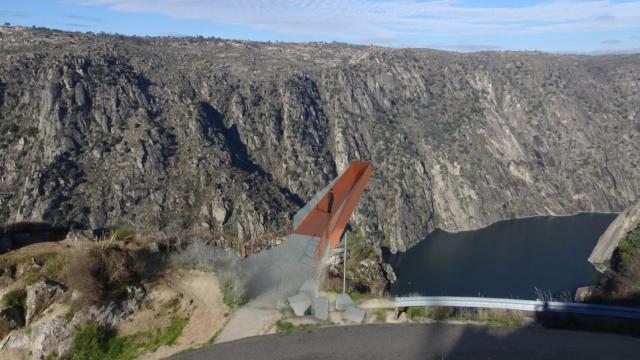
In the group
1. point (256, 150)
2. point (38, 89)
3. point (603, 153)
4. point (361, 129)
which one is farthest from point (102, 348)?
point (603, 153)

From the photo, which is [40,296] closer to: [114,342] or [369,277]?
[114,342]

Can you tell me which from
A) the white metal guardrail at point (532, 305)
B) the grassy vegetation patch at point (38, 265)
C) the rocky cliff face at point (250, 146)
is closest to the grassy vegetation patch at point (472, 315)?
the white metal guardrail at point (532, 305)

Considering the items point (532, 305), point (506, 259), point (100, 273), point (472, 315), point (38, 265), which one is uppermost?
point (532, 305)

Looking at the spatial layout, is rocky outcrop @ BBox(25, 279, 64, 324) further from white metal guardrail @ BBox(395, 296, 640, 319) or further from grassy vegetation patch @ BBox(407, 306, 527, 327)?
grassy vegetation patch @ BBox(407, 306, 527, 327)

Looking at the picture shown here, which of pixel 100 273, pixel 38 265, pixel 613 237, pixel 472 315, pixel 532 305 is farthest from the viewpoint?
pixel 613 237

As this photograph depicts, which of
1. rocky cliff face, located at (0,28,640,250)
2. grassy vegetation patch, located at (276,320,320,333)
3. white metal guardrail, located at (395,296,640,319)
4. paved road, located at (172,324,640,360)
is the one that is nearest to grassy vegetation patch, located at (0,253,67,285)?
paved road, located at (172,324,640,360)

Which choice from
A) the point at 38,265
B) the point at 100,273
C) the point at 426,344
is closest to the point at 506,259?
the point at 426,344

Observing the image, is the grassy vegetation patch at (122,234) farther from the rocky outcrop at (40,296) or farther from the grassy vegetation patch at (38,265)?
the rocky outcrop at (40,296)
